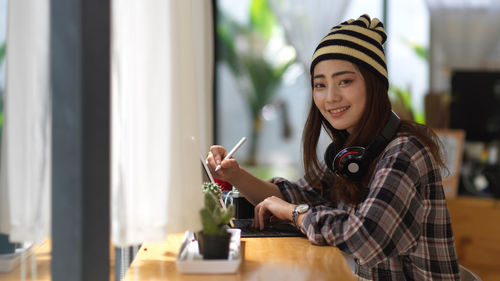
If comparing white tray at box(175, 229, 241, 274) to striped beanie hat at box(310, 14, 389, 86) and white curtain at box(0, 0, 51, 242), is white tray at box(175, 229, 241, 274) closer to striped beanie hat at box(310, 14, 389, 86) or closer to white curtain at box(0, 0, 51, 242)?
white curtain at box(0, 0, 51, 242)

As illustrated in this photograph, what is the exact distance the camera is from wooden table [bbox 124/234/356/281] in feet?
4.15

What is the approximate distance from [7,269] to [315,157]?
1.21 metres

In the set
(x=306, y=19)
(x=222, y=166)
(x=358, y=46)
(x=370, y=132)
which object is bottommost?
(x=222, y=166)

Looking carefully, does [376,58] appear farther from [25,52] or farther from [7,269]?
[7,269]

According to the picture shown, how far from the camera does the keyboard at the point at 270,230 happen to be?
1.65 m

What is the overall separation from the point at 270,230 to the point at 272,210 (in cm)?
6

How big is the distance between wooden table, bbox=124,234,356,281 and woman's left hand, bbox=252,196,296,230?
0.10 metres

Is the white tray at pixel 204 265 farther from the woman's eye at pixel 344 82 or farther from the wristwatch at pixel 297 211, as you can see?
the woman's eye at pixel 344 82

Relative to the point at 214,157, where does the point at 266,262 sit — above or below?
below

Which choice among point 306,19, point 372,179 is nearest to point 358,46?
point 372,179

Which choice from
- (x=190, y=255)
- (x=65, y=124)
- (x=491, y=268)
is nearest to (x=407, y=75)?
(x=491, y=268)

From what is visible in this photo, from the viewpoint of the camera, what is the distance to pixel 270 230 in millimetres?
1716

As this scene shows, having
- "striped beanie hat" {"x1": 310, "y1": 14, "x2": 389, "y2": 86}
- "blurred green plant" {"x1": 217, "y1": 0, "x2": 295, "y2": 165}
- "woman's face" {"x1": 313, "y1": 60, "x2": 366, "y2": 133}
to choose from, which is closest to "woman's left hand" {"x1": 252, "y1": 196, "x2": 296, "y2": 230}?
"woman's face" {"x1": 313, "y1": 60, "x2": 366, "y2": 133}

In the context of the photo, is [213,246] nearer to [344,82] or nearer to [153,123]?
[153,123]
